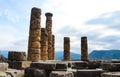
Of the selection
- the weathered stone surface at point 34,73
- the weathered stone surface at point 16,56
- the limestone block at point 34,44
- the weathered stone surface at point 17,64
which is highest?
the limestone block at point 34,44

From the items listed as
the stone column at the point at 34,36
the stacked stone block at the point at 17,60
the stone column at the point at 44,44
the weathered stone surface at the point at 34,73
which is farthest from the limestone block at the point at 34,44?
the weathered stone surface at the point at 34,73

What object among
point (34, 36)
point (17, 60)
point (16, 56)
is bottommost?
point (17, 60)

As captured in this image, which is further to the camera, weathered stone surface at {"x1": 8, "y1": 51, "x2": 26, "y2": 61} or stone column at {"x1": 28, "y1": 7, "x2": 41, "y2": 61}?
stone column at {"x1": 28, "y1": 7, "x2": 41, "y2": 61}

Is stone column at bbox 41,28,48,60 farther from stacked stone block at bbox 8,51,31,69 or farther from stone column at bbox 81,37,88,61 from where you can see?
stacked stone block at bbox 8,51,31,69

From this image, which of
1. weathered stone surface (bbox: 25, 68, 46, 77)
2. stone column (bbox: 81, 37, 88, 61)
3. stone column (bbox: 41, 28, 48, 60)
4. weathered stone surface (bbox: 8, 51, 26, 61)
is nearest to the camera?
weathered stone surface (bbox: 25, 68, 46, 77)

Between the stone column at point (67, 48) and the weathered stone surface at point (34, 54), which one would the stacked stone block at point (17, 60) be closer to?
the weathered stone surface at point (34, 54)

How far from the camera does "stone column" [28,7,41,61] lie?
72.2 ft

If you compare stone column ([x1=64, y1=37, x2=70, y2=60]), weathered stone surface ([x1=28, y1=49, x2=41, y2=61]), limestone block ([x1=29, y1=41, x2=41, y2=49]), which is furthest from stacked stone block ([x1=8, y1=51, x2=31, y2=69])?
stone column ([x1=64, y1=37, x2=70, y2=60])

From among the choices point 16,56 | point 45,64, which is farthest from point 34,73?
point 16,56

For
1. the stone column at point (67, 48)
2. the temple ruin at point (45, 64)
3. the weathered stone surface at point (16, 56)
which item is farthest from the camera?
the stone column at point (67, 48)

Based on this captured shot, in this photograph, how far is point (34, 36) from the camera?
891 inches

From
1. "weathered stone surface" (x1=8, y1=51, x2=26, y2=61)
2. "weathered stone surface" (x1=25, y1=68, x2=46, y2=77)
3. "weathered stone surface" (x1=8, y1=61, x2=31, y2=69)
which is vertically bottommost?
"weathered stone surface" (x1=25, y1=68, x2=46, y2=77)

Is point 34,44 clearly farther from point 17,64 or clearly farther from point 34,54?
point 17,64

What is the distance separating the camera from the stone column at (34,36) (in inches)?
867
